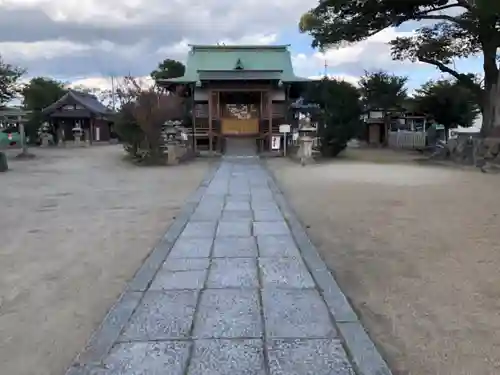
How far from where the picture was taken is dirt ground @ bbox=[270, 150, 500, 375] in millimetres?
3090

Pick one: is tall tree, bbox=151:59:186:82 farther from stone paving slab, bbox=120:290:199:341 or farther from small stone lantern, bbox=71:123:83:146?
stone paving slab, bbox=120:290:199:341

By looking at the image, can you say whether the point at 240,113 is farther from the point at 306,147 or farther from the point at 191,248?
the point at 191,248

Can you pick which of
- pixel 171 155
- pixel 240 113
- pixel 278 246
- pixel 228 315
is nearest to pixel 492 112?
pixel 240 113

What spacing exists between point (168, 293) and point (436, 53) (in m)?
18.7

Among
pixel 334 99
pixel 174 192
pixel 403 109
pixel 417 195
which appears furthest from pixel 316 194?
pixel 403 109

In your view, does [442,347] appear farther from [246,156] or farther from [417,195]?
[246,156]

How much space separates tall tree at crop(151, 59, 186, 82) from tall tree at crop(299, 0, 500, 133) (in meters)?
19.7

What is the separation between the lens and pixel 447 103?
27.8 m

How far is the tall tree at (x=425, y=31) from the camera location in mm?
18219

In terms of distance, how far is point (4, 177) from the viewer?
49.6 feet

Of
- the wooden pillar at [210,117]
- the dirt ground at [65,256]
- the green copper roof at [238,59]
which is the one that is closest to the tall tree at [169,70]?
the green copper roof at [238,59]

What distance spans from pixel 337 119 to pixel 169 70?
2174 cm

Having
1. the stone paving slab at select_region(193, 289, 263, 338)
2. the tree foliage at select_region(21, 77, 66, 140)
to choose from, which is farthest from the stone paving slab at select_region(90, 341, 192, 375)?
the tree foliage at select_region(21, 77, 66, 140)

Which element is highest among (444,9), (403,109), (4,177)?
(444,9)
